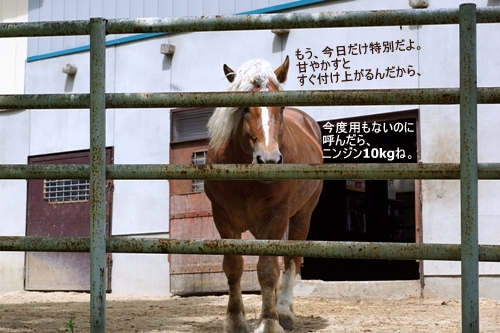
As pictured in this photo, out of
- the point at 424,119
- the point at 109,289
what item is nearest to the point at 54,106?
the point at 424,119

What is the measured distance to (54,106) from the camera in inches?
121

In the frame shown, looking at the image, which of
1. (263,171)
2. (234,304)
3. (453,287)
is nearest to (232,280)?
(234,304)

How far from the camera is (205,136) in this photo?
9844 millimetres

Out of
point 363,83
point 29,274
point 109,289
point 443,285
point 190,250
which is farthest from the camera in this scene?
point 29,274

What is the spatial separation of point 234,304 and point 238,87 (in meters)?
1.39

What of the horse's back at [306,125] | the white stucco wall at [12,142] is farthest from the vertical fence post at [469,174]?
the white stucco wall at [12,142]

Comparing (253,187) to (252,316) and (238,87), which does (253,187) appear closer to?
(238,87)

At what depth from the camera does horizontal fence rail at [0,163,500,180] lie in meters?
2.83

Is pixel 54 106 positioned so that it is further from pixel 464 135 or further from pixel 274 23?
pixel 464 135

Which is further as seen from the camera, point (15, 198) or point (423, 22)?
point (15, 198)

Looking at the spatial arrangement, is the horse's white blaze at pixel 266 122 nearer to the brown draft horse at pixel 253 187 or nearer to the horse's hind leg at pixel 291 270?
the brown draft horse at pixel 253 187

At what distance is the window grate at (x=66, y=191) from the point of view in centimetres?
1122

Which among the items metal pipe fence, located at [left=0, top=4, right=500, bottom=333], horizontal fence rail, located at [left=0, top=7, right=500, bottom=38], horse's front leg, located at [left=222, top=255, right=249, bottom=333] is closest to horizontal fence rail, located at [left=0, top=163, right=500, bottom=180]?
metal pipe fence, located at [left=0, top=4, right=500, bottom=333]

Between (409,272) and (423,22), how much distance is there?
9.30 metres
